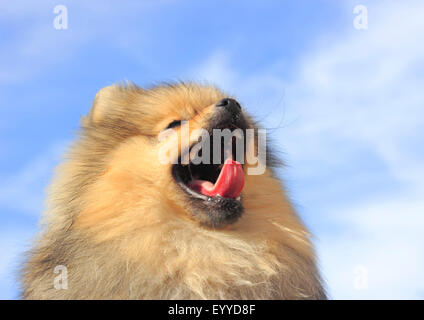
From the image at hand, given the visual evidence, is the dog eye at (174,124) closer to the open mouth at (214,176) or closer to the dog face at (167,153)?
the dog face at (167,153)

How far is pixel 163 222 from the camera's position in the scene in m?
5.36

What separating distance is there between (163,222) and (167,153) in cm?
79

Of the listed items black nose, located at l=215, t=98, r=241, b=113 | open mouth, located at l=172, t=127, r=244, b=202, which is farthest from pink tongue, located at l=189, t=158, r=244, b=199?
black nose, located at l=215, t=98, r=241, b=113

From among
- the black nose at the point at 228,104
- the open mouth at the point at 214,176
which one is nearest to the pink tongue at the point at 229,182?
the open mouth at the point at 214,176

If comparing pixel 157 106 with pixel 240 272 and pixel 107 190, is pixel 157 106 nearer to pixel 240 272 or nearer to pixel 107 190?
pixel 107 190

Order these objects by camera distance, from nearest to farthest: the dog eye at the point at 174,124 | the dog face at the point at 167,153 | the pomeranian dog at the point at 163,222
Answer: the pomeranian dog at the point at 163,222
the dog face at the point at 167,153
the dog eye at the point at 174,124

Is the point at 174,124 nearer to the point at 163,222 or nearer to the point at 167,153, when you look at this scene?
the point at 167,153

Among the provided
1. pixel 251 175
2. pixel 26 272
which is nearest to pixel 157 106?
pixel 251 175

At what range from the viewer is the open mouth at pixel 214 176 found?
5520 millimetres

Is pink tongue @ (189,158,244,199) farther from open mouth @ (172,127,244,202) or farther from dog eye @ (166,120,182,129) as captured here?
dog eye @ (166,120,182,129)

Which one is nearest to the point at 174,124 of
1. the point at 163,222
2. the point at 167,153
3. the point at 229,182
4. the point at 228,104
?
the point at 167,153

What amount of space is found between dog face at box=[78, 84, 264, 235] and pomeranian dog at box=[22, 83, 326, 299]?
0.04ft

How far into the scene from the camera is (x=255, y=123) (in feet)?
23.6
